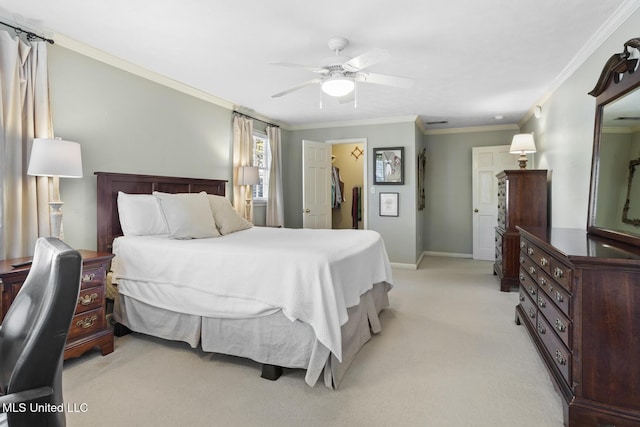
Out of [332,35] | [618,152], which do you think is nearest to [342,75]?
[332,35]

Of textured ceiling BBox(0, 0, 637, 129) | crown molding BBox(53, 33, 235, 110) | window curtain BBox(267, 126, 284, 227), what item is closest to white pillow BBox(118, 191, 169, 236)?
crown molding BBox(53, 33, 235, 110)

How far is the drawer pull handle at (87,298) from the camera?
2370 millimetres

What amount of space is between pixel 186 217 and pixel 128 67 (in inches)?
64.2

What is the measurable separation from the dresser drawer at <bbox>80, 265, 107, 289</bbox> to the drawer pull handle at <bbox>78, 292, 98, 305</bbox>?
0.22 ft

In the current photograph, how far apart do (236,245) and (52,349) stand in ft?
5.54

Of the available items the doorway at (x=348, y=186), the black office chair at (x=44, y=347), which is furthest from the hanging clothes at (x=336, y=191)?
the black office chair at (x=44, y=347)

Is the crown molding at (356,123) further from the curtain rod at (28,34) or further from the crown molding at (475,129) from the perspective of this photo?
the curtain rod at (28,34)

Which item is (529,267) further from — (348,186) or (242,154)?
(348,186)

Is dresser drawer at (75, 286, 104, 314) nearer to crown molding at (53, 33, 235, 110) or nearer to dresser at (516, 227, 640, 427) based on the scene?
crown molding at (53, 33, 235, 110)

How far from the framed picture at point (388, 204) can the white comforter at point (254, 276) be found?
2.83 m

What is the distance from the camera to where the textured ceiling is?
2.31 meters

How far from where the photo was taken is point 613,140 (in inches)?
93.0

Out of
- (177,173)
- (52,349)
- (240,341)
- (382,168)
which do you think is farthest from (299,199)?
(52,349)

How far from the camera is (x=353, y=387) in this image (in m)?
2.09
